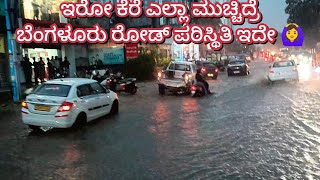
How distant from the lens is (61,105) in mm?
11898

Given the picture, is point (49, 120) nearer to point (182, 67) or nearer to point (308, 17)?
point (182, 67)

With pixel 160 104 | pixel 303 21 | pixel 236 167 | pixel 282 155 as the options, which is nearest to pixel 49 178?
pixel 236 167

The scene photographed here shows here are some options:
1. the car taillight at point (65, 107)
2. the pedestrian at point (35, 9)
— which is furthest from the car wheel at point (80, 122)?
the pedestrian at point (35, 9)

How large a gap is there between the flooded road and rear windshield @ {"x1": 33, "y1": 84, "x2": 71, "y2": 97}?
1.12 m

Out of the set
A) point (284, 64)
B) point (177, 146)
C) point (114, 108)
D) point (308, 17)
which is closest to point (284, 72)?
point (284, 64)

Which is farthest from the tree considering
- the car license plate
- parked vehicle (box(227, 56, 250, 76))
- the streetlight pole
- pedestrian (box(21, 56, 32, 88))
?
the car license plate

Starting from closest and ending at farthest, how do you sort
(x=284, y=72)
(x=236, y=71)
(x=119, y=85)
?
(x=119, y=85) → (x=284, y=72) → (x=236, y=71)

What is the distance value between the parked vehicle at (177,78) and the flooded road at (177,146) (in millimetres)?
6350

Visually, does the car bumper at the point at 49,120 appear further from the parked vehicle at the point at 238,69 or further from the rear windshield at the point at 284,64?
the parked vehicle at the point at 238,69

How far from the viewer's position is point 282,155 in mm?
8750

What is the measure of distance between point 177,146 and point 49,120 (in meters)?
4.04

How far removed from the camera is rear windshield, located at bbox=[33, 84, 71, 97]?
40.4 ft

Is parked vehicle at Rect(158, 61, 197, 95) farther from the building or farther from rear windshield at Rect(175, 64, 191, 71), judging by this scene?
the building

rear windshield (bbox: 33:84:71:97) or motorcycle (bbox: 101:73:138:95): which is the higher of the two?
rear windshield (bbox: 33:84:71:97)
